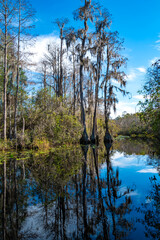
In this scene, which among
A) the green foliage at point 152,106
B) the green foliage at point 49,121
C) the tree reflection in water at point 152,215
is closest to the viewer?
the tree reflection in water at point 152,215

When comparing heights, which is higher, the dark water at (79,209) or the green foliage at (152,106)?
the green foliage at (152,106)

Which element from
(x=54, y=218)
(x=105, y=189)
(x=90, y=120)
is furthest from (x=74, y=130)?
(x=54, y=218)

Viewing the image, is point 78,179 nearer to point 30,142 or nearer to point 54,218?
point 54,218

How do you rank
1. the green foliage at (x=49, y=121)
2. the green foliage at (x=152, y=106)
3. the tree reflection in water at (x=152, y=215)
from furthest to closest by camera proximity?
the green foliage at (x=49, y=121) < the green foliage at (x=152, y=106) < the tree reflection in water at (x=152, y=215)

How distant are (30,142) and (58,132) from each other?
251 centimetres

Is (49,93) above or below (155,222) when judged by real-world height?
above

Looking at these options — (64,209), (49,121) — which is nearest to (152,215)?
(64,209)

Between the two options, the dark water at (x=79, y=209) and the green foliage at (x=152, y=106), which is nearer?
the dark water at (x=79, y=209)

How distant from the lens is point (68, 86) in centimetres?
2862

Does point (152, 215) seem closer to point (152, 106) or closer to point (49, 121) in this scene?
point (152, 106)

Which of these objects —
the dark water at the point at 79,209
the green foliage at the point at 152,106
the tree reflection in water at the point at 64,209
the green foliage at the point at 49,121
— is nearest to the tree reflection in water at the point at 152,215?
the dark water at the point at 79,209

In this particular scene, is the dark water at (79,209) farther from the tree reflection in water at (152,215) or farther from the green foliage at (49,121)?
the green foliage at (49,121)

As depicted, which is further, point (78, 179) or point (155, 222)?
point (78, 179)

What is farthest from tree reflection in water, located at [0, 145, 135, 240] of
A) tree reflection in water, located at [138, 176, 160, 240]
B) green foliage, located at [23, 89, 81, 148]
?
green foliage, located at [23, 89, 81, 148]
